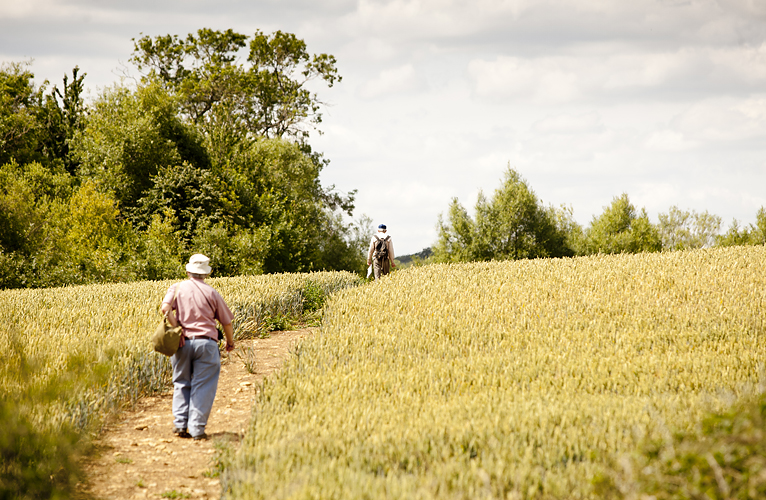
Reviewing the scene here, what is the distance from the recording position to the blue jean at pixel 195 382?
623 centimetres

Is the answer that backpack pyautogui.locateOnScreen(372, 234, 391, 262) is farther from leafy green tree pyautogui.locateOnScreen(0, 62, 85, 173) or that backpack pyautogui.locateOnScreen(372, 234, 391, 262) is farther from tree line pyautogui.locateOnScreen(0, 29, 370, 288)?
leafy green tree pyautogui.locateOnScreen(0, 62, 85, 173)

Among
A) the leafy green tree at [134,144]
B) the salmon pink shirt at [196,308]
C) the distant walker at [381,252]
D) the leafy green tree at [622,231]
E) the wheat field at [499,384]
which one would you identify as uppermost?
the leafy green tree at [134,144]

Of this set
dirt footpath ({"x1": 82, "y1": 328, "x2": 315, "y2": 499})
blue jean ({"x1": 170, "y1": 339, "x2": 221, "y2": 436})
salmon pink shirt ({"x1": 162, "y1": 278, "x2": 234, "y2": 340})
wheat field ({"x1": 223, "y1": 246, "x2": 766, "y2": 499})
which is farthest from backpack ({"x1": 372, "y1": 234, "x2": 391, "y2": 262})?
blue jean ({"x1": 170, "y1": 339, "x2": 221, "y2": 436})

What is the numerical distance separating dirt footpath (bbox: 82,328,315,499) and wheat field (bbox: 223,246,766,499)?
2.36ft

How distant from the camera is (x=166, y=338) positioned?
239 inches

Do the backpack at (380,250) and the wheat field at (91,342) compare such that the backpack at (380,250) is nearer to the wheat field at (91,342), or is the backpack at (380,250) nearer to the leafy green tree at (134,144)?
the wheat field at (91,342)

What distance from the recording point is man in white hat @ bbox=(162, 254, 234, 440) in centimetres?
625

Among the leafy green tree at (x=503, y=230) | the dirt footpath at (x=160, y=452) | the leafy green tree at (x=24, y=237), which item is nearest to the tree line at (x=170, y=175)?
the leafy green tree at (x=24, y=237)

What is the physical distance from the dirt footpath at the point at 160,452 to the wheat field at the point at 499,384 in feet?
2.36

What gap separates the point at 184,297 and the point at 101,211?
2281cm

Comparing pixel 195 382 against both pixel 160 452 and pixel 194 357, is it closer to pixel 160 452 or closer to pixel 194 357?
pixel 194 357

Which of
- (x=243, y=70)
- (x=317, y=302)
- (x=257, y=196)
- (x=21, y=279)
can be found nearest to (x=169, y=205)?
(x=257, y=196)

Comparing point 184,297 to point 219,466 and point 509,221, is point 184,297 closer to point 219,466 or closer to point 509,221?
point 219,466

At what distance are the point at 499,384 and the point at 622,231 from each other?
5047cm
